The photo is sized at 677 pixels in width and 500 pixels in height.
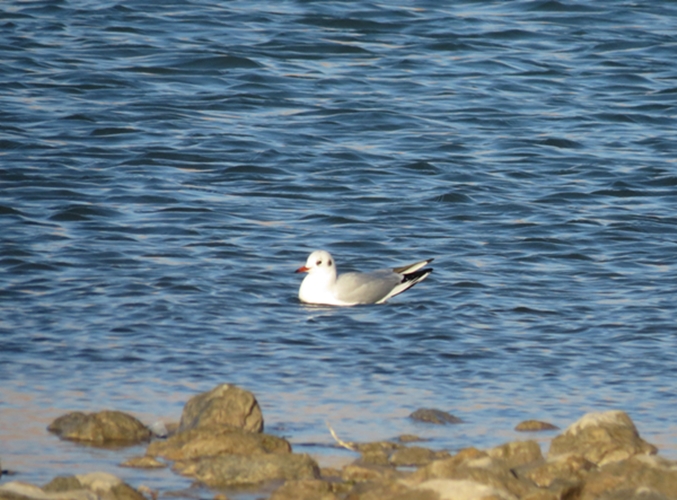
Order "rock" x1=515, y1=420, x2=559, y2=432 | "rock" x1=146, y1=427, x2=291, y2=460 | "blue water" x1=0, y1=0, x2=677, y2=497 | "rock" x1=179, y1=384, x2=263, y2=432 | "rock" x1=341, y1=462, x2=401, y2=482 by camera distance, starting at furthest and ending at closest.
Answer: "blue water" x1=0, y1=0, x2=677, y2=497 → "rock" x1=515, y1=420, x2=559, y2=432 → "rock" x1=179, y1=384, x2=263, y2=432 → "rock" x1=146, y1=427, x2=291, y2=460 → "rock" x1=341, y1=462, x2=401, y2=482

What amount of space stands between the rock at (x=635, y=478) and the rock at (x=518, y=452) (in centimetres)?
40

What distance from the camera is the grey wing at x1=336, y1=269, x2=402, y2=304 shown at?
9945mm

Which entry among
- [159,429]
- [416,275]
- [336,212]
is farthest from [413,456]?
[336,212]

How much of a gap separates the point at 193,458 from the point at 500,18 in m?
16.6

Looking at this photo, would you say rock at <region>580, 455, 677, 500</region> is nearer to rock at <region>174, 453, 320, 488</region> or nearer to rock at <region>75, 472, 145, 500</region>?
rock at <region>174, 453, 320, 488</region>

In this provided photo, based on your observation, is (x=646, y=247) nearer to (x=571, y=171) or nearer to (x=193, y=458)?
(x=571, y=171)

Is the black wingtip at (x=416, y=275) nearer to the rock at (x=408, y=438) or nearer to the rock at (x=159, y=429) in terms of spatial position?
the rock at (x=408, y=438)

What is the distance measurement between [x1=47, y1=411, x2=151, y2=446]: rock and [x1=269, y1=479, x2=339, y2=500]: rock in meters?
1.26

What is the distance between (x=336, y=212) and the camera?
1235cm

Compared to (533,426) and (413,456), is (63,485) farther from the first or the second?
(533,426)

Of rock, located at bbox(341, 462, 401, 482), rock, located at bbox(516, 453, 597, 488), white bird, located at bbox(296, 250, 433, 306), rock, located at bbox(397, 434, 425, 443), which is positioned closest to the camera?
rock, located at bbox(516, 453, 597, 488)

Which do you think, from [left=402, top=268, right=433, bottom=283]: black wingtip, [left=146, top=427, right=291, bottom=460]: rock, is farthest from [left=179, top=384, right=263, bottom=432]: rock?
[left=402, top=268, right=433, bottom=283]: black wingtip

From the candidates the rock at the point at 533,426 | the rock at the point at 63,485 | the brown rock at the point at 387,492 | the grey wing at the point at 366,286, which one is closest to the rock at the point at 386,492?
the brown rock at the point at 387,492

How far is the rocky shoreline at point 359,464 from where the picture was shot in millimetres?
5004
